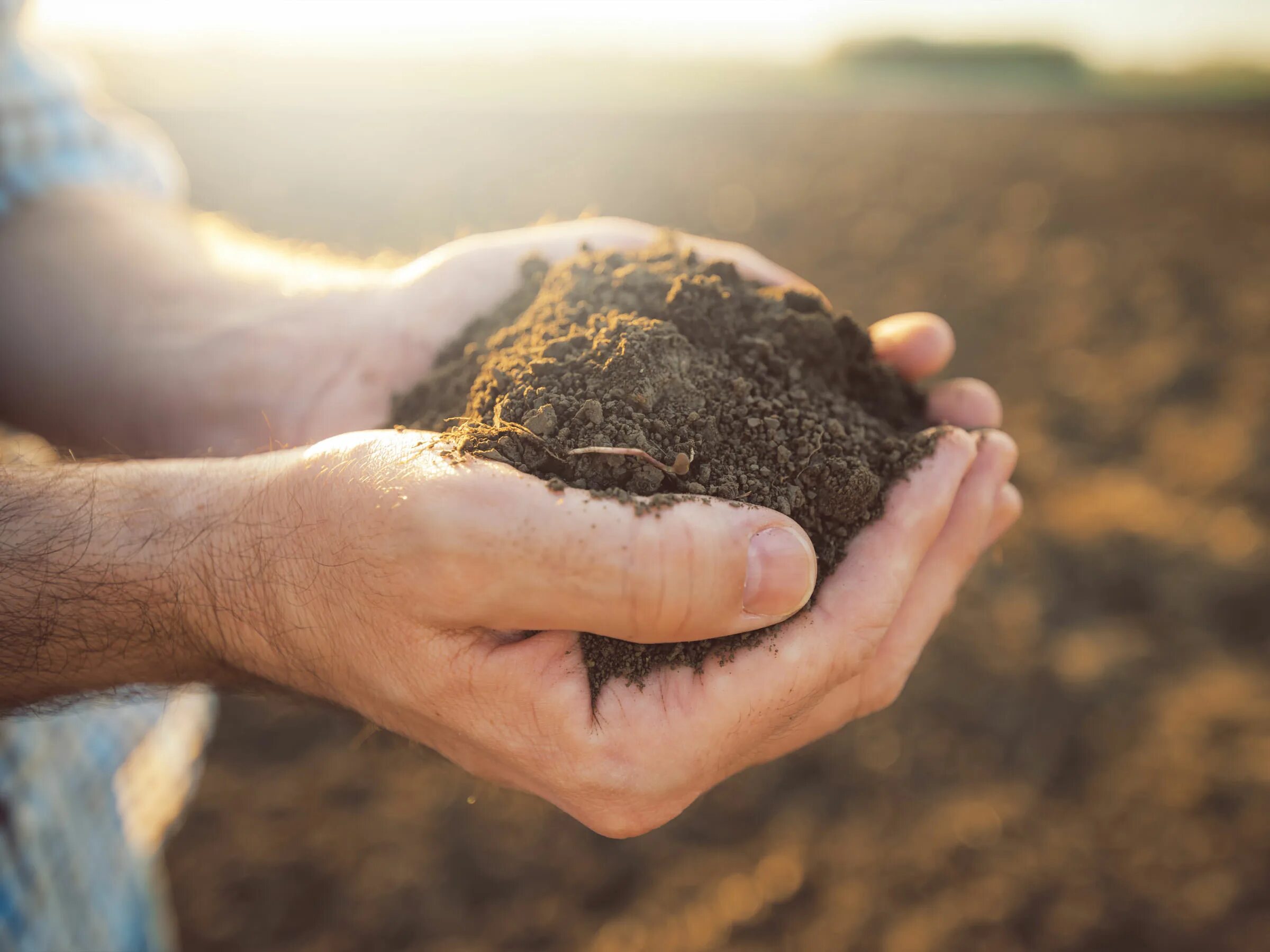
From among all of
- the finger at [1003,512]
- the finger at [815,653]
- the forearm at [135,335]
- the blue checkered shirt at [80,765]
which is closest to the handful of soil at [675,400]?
the finger at [815,653]

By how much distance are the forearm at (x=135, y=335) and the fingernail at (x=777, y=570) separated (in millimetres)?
1341

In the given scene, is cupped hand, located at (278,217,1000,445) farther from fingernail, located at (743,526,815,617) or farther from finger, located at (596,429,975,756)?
fingernail, located at (743,526,815,617)

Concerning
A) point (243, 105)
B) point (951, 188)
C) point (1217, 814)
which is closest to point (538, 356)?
point (1217, 814)

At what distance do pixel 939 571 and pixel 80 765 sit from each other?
2.02m

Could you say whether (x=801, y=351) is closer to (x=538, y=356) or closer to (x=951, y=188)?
(x=538, y=356)

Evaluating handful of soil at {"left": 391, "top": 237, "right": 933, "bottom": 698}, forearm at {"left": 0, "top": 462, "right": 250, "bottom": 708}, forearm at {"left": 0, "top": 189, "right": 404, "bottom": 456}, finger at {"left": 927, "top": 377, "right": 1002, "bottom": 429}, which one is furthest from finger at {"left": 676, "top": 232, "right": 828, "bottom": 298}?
forearm at {"left": 0, "top": 462, "right": 250, "bottom": 708}

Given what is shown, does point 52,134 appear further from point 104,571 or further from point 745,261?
point 745,261

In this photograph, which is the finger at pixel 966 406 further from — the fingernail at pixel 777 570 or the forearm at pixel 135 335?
the forearm at pixel 135 335

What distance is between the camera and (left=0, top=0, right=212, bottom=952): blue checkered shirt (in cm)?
170

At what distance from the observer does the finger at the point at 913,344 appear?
6.87 ft

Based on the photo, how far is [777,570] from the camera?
1292 mm

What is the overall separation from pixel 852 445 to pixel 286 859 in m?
2.85

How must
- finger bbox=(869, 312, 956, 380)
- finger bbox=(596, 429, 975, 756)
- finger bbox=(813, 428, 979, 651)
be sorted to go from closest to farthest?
finger bbox=(596, 429, 975, 756)
finger bbox=(813, 428, 979, 651)
finger bbox=(869, 312, 956, 380)

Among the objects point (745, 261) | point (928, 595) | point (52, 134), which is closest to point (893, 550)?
point (928, 595)
